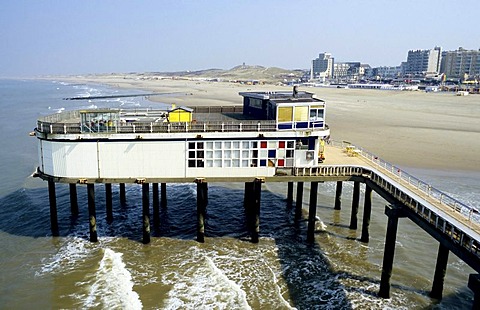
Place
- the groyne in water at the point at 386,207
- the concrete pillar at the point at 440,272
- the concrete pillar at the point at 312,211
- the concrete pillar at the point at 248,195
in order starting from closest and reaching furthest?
the groyne in water at the point at 386,207
the concrete pillar at the point at 440,272
the concrete pillar at the point at 312,211
the concrete pillar at the point at 248,195

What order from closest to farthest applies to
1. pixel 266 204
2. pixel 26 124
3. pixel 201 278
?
pixel 201 278
pixel 266 204
pixel 26 124

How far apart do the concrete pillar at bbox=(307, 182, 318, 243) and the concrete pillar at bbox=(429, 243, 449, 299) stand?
26.8ft

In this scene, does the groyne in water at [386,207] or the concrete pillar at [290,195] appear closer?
the groyne in water at [386,207]

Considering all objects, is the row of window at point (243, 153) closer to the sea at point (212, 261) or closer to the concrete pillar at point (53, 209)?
the sea at point (212, 261)

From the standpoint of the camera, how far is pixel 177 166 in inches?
1036

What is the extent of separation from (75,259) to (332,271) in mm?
16090

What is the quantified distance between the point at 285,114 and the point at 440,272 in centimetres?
1300

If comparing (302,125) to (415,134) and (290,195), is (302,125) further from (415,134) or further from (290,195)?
(415,134)

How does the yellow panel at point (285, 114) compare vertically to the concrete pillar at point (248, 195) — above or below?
above

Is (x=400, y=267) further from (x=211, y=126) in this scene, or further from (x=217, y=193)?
(x=217, y=193)

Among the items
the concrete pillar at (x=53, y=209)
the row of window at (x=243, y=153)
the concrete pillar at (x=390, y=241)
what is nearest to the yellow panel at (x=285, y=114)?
the row of window at (x=243, y=153)

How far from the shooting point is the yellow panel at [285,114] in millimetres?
26609

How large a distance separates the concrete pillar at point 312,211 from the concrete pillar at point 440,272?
817 centimetres

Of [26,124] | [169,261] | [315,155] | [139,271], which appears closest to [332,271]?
[315,155]
